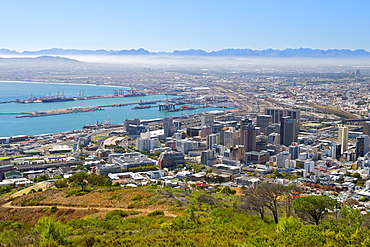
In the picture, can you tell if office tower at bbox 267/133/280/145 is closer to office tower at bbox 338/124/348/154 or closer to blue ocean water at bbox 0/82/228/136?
office tower at bbox 338/124/348/154

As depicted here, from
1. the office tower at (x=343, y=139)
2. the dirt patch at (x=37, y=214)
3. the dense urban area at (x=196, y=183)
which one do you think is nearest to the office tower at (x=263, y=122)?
the dense urban area at (x=196, y=183)

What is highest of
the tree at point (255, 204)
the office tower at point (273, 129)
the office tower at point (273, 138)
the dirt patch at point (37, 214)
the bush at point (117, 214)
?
the tree at point (255, 204)

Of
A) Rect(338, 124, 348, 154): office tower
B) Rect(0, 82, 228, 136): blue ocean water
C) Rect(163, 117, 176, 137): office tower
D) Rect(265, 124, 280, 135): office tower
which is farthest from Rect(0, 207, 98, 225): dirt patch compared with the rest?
Rect(0, 82, 228, 136): blue ocean water

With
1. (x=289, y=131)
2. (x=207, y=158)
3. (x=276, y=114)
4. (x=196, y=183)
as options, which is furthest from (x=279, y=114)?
(x=196, y=183)

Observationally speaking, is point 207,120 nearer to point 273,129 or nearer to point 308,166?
point 273,129

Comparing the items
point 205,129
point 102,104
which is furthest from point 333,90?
point 205,129

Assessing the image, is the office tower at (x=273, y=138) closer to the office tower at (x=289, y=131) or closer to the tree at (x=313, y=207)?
the office tower at (x=289, y=131)
